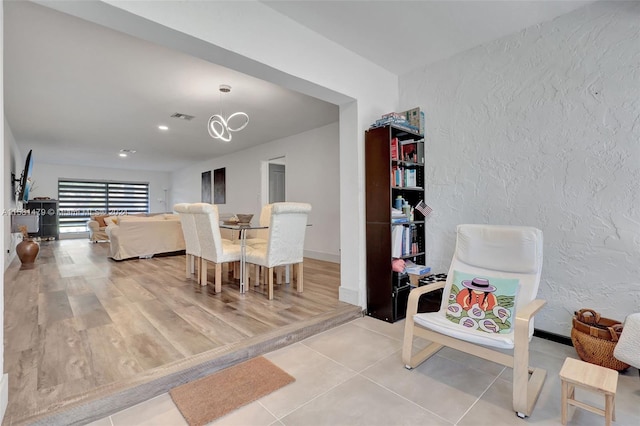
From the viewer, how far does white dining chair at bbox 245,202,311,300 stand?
3.13 m

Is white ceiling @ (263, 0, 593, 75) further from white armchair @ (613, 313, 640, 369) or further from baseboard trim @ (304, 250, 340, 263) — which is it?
baseboard trim @ (304, 250, 340, 263)

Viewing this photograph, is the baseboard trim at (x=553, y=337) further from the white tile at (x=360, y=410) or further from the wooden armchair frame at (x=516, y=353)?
the white tile at (x=360, y=410)

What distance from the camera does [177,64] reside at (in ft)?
9.96

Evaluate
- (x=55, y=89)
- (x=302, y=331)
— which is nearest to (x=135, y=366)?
(x=302, y=331)

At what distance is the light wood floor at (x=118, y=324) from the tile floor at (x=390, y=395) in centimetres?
27

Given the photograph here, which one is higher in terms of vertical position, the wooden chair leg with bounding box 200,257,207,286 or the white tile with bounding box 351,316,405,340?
the wooden chair leg with bounding box 200,257,207,286

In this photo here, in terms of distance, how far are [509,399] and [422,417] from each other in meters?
0.57

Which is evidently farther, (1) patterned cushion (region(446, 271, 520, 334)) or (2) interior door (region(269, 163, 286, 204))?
(2) interior door (region(269, 163, 286, 204))

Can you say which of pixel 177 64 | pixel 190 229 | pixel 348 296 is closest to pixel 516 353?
pixel 348 296

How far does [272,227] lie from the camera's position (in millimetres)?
3127

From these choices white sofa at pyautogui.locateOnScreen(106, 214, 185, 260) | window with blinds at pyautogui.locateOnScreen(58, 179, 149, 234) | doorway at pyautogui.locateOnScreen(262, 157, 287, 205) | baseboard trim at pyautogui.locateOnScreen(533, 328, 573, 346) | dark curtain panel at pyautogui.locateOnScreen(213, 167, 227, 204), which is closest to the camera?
baseboard trim at pyautogui.locateOnScreen(533, 328, 573, 346)

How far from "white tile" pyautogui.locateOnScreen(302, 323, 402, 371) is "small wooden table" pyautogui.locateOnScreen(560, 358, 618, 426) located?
40.3 inches

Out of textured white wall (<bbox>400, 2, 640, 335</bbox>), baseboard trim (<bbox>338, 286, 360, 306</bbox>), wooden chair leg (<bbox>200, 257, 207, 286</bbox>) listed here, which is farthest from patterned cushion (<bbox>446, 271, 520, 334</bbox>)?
wooden chair leg (<bbox>200, 257, 207, 286</bbox>)

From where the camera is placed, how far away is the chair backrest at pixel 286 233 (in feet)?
10.3
